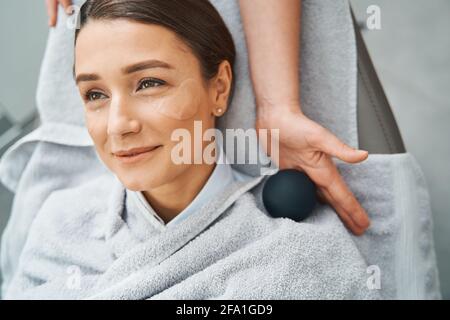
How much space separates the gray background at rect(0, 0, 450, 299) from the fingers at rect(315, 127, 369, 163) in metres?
0.11

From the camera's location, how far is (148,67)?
614mm

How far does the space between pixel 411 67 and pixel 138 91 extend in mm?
396

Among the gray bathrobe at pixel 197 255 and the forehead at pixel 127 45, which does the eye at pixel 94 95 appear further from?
the gray bathrobe at pixel 197 255

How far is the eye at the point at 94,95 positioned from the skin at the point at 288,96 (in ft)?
0.73

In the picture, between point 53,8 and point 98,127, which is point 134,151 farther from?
point 53,8

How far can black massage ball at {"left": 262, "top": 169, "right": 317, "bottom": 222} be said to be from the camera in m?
0.67

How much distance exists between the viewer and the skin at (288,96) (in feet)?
2.27

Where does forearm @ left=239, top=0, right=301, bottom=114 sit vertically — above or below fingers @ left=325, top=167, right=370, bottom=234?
above

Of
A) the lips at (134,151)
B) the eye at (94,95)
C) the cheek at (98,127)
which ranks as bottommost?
the lips at (134,151)

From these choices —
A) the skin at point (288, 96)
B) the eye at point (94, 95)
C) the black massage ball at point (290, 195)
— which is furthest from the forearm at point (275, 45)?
the eye at point (94, 95)

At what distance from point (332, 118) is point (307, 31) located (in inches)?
5.3

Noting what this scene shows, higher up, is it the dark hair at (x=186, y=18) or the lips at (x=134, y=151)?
the dark hair at (x=186, y=18)

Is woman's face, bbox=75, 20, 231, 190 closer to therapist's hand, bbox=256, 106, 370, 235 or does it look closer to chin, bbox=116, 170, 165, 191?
chin, bbox=116, 170, 165, 191

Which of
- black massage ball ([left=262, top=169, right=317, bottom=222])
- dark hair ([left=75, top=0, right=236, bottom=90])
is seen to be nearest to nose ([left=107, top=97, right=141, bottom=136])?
dark hair ([left=75, top=0, right=236, bottom=90])
